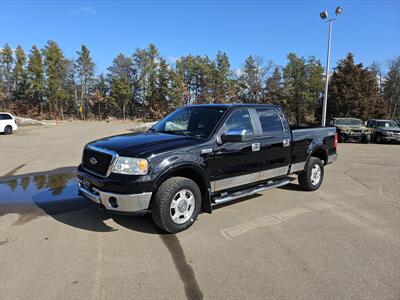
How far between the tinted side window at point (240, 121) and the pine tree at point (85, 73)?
213 ft

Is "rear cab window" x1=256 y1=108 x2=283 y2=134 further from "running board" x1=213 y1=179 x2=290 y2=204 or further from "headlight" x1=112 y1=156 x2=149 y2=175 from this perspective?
"headlight" x1=112 y1=156 x2=149 y2=175

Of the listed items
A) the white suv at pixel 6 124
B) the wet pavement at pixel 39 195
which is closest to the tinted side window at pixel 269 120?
the wet pavement at pixel 39 195

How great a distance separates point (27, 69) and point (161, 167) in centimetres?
6458

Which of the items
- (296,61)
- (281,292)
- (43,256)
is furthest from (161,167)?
(296,61)

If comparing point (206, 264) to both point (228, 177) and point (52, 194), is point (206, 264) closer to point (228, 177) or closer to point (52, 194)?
point (228, 177)

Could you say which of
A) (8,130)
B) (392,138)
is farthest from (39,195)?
(392,138)

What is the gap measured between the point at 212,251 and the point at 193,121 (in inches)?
92.6

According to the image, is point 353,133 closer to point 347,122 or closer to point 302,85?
point 347,122

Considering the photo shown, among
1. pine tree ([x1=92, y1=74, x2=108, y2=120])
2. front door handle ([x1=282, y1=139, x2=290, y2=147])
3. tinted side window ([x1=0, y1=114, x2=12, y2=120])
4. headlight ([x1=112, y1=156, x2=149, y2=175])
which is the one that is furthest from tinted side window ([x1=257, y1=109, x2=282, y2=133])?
pine tree ([x1=92, y1=74, x2=108, y2=120])

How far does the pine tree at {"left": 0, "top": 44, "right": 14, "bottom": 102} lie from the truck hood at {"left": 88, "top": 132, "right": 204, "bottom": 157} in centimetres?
6647

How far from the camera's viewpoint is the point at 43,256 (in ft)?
12.1

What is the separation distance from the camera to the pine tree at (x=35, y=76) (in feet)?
187

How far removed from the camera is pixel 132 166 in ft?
13.2

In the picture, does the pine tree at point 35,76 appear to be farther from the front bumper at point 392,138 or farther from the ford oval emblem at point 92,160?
the ford oval emblem at point 92,160
